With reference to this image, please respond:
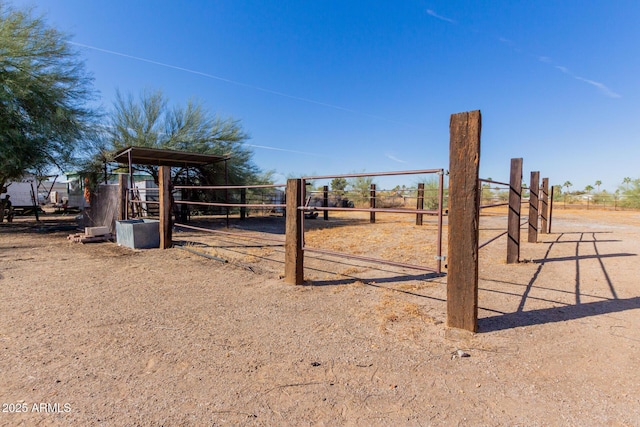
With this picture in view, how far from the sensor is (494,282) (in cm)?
418

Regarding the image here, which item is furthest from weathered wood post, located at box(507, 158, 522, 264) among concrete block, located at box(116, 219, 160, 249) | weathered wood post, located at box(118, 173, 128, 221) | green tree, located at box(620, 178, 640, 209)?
green tree, located at box(620, 178, 640, 209)

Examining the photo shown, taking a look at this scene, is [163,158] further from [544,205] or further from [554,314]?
[544,205]

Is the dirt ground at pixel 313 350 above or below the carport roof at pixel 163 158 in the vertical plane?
below

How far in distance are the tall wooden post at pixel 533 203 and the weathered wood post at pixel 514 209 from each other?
1790 mm

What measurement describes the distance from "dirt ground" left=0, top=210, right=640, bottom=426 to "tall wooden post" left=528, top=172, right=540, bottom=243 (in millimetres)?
2456

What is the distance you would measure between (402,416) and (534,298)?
272cm

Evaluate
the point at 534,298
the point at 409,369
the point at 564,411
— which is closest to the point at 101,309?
the point at 409,369

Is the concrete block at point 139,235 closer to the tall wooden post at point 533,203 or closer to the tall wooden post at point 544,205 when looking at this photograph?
the tall wooden post at point 533,203

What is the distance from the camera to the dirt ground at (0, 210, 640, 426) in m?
1.70

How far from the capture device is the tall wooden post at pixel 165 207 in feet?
21.3

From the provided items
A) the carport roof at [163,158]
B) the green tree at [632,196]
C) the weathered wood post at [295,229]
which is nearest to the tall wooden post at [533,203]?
the weathered wood post at [295,229]

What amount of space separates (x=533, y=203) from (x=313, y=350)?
6623 millimetres

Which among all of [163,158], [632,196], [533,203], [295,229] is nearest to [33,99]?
[163,158]

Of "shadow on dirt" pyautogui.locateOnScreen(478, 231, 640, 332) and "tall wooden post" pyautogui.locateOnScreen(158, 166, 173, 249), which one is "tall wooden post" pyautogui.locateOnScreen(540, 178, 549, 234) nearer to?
"shadow on dirt" pyautogui.locateOnScreen(478, 231, 640, 332)
